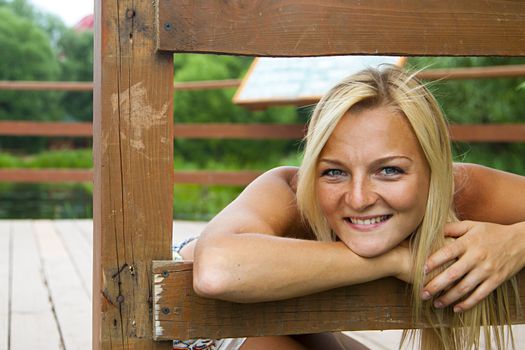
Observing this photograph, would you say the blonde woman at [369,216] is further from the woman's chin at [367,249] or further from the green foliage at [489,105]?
the green foliage at [489,105]

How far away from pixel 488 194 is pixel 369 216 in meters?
0.45

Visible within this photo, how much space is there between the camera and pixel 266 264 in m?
1.51

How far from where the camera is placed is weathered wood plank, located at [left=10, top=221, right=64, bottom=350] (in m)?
2.68

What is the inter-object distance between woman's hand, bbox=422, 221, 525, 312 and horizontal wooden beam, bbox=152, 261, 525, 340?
8 centimetres

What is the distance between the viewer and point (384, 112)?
168 cm

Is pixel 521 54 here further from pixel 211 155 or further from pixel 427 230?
pixel 211 155

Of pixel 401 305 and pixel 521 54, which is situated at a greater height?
pixel 521 54

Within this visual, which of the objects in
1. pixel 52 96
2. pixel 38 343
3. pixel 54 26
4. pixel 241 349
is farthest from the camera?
pixel 54 26

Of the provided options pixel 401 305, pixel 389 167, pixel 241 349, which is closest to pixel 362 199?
pixel 389 167

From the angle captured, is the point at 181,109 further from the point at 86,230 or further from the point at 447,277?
the point at 447,277

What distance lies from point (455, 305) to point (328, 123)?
421 mm

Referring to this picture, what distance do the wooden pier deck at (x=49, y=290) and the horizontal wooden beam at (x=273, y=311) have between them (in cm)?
111

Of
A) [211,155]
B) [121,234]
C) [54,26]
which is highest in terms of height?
[54,26]

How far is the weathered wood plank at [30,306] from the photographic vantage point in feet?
8.79
